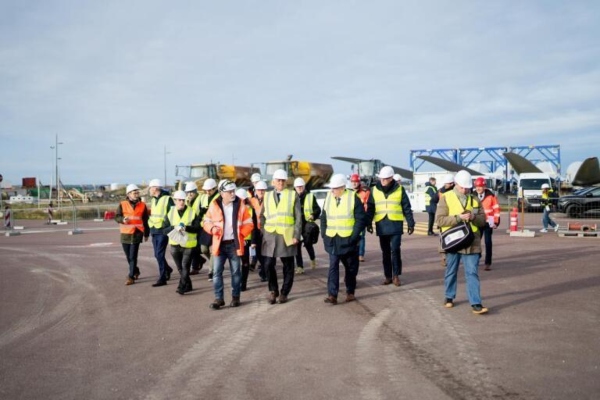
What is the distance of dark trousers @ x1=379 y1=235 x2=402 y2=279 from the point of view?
8945 mm

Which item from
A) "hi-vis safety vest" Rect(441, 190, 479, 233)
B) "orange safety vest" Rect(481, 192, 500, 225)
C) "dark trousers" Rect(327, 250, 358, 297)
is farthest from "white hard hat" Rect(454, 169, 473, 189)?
"orange safety vest" Rect(481, 192, 500, 225)

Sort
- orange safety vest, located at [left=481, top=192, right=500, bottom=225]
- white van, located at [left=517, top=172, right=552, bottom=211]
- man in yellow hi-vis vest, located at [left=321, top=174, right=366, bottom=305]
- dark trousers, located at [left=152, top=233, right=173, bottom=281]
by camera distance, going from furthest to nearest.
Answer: white van, located at [left=517, top=172, right=552, bottom=211]
orange safety vest, located at [left=481, top=192, right=500, bottom=225]
dark trousers, located at [left=152, top=233, right=173, bottom=281]
man in yellow hi-vis vest, located at [left=321, top=174, right=366, bottom=305]

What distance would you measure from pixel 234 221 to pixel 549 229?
47.8 ft

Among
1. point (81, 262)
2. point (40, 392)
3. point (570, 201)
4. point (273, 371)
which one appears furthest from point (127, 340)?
point (570, 201)

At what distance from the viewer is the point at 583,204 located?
23.6 metres

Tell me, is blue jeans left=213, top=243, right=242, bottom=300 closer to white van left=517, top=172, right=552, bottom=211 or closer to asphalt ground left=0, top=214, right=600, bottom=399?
asphalt ground left=0, top=214, right=600, bottom=399

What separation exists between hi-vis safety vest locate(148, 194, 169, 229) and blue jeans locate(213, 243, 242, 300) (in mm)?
2186

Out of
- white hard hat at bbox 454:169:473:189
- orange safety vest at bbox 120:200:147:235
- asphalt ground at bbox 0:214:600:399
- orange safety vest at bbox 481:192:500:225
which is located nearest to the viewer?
asphalt ground at bbox 0:214:600:399

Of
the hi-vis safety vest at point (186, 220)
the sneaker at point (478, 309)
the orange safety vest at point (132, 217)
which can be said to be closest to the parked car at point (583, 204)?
the sneaker at point (478, 309)

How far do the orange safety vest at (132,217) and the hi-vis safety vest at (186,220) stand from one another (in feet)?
2.72

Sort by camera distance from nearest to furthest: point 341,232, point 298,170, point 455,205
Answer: point 455,205
point 341,232
point 298,170

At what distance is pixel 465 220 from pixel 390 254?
7.90 feet

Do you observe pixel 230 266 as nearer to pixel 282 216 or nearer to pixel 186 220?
pixel 282 216

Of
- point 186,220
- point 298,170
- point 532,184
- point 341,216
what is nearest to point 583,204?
point 532,184
